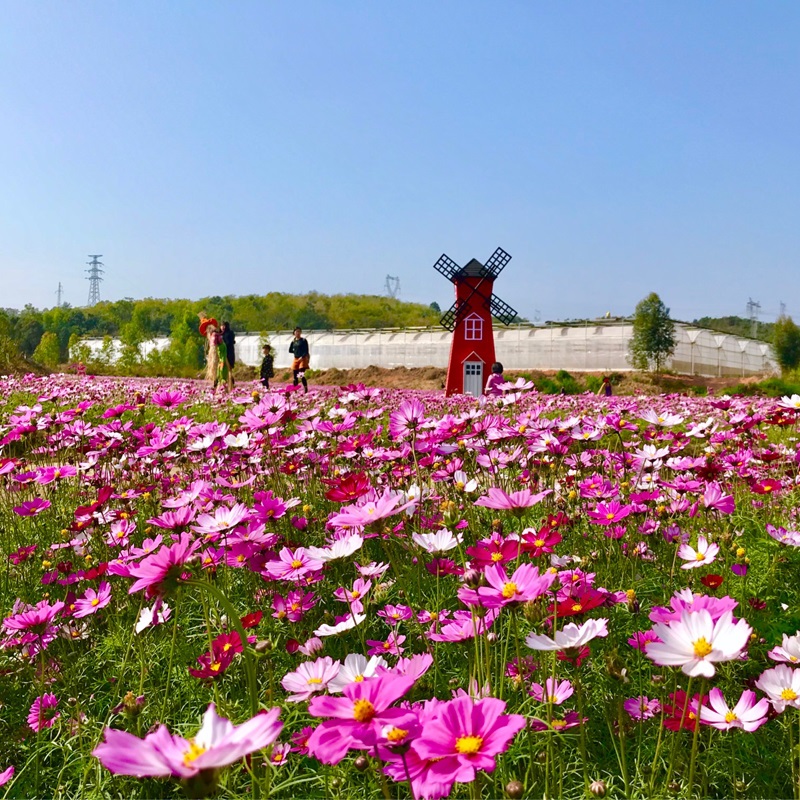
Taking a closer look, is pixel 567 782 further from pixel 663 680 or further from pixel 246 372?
pixel 246 372

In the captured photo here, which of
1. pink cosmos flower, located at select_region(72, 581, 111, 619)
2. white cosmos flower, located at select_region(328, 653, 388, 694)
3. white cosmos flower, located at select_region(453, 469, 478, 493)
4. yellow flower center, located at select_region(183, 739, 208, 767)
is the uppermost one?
yellow flower center, located at select_region(183, 739, 208, 767)

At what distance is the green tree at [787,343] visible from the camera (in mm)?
27766

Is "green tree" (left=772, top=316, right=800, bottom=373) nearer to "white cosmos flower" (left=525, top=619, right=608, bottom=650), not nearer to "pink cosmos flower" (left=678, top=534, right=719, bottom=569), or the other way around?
"pink cosmos flower" (left=678, top=534, right=719, bottom=569)

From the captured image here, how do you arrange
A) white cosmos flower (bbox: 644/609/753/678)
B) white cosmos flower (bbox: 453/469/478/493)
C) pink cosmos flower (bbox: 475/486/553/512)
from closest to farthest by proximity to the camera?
white cosmos flower (bbox: 644/609/753/678) < pink cosmos flower (bbox: 475/486/553/512) < white cosmos flower (bbox: 453/469/478/493)

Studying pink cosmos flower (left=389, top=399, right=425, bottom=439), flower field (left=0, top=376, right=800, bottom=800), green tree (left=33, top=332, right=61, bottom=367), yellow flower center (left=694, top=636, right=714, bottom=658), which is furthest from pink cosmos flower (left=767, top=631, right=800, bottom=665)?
green tree (left=33, top=332, right=61, bottom=367)

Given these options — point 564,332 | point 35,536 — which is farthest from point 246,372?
point 35,536

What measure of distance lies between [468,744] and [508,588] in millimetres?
360

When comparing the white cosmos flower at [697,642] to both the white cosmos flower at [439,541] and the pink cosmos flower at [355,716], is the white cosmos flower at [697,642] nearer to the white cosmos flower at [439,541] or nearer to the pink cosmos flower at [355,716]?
the pink cosmos flower at [355,716]

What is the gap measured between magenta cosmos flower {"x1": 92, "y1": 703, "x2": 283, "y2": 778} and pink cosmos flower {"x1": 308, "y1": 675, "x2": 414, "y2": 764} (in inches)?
4.7

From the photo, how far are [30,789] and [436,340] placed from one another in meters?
34.1

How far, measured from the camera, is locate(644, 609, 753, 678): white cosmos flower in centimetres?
81

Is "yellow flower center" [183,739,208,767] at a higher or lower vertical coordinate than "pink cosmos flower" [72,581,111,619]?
higher

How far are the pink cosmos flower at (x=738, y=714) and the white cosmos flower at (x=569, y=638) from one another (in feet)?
0.71

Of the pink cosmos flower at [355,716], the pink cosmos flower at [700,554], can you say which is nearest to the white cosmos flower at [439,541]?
the pink cosmos flower at [700,554]
